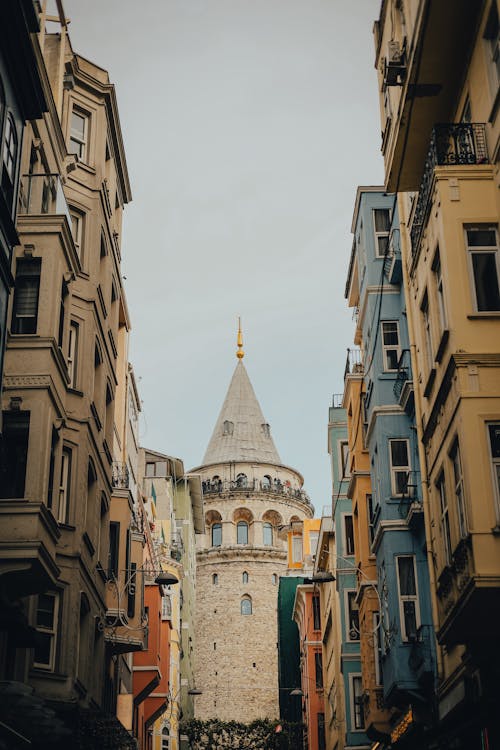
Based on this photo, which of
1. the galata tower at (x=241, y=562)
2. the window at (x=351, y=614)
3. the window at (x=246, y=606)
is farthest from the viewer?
the window at (x=246, y=606)

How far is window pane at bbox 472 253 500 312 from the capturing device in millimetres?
20031

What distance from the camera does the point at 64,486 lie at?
27234mm

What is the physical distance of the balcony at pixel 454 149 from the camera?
68.2 feet

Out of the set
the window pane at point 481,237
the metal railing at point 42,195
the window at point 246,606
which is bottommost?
the window pane at point 481,237

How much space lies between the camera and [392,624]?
29.6 meters

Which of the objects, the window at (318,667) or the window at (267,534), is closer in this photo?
the window at (318,667)

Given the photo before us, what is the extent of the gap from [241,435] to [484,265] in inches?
3775

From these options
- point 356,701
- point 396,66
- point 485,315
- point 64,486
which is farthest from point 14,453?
point 356,701

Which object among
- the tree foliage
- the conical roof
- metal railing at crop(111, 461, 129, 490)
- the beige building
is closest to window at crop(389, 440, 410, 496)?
the beige building

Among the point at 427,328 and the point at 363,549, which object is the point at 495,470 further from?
the point at 363,549

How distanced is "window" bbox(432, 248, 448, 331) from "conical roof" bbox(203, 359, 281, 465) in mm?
91279

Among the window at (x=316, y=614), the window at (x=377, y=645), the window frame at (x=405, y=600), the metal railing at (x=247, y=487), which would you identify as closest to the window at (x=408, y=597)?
the window frame at (x=405, y=600)

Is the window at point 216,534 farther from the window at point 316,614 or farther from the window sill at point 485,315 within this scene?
the window sill at point 485,315

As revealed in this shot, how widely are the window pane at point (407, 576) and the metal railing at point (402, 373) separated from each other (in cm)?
417
